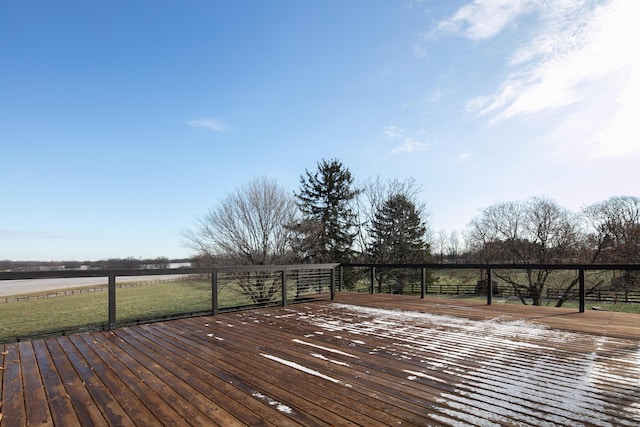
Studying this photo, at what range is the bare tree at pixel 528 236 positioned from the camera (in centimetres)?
1684

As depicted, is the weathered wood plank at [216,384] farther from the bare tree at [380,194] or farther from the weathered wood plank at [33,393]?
the bare tree at [380,194]

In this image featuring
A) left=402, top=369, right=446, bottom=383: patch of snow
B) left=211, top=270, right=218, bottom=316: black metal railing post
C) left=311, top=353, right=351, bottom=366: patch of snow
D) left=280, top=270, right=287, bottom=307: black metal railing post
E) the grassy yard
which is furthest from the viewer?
left=280, top=270, right=287, bottom=307: black metal railing post

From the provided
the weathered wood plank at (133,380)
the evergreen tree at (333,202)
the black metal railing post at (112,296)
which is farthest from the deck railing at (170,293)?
the evergreen tree at (333,202)

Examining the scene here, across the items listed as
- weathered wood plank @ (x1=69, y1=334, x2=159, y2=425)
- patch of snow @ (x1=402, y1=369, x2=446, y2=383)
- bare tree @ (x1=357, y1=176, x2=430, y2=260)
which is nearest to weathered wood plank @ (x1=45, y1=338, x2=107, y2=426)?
weathered wood plank @ (x1=69, y1=334, x2=159, y2=425)

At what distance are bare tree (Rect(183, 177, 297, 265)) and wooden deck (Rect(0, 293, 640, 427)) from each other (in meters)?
7.02

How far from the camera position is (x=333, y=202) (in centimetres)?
1727

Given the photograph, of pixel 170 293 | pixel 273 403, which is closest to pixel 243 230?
pixel 170 293

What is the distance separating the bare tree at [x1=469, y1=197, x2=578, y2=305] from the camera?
55.3 feet

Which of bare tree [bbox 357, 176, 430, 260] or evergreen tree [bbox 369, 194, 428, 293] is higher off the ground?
bare tree [bbox 357, 176, 430, 260]

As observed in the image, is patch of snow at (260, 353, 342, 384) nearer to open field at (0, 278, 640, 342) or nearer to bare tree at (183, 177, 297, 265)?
open field at (0, 278, 640, 342)

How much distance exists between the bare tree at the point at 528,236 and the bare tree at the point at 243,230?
38.1 feet

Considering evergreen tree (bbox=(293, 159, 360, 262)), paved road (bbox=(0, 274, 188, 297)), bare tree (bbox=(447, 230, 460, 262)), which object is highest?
evergreen tree (bbox=(293, 159, 360, 262))

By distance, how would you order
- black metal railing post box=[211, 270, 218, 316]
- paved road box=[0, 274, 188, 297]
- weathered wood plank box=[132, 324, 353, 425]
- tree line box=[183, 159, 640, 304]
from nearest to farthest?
weathered wood plank box=[132, 324, 353, 425], paved road box=[0, 274, 188, 297], black metal railing post box=[211, 270, 218, 316], tree line box=[183, 159, 640, 304]

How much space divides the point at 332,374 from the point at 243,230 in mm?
9678
